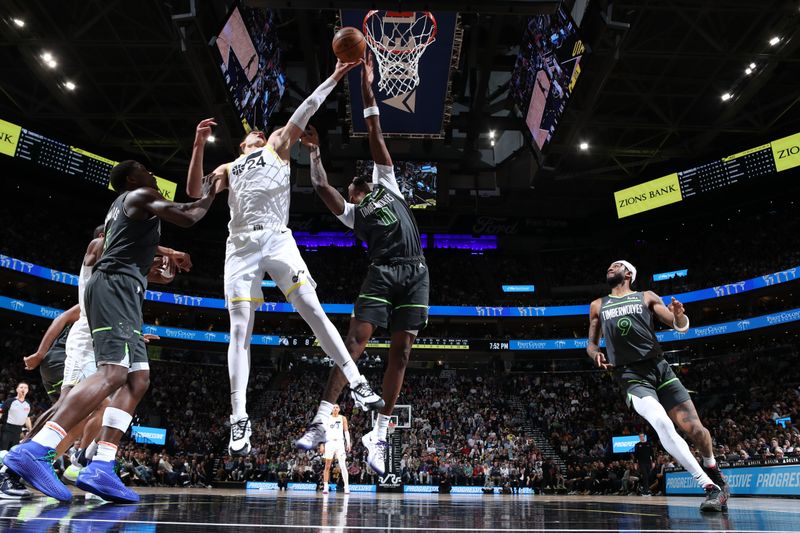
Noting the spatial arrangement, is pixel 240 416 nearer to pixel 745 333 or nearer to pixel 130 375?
pixel 130 375

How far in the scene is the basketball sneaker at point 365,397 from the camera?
A: 4.19 m

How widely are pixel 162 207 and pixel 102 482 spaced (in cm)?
180

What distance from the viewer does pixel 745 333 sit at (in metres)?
26.8

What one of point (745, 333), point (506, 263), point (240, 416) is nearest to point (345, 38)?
point (240, 416)

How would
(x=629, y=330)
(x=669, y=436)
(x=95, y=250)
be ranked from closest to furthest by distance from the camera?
(x=669, y=436)
(x=95, y=250)
(x=629, y=330)

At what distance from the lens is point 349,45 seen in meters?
4.92

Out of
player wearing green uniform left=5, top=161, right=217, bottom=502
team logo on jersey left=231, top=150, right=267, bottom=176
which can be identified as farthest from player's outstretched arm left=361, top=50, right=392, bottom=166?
player wearing green uniform left=5, top=161, right=217, bottom=502

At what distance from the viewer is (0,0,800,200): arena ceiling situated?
53.1ft

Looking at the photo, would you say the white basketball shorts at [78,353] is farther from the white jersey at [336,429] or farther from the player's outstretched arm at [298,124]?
the white jersey at [336,429]

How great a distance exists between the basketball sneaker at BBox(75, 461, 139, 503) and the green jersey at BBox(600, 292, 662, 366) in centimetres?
418

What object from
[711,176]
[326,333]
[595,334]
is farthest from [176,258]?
[711,176]

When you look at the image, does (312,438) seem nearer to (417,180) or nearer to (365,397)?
(365,397)

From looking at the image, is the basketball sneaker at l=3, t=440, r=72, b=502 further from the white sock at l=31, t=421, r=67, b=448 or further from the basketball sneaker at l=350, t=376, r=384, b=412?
the basketball sneaker at l=350, t=376, r=384, b=412

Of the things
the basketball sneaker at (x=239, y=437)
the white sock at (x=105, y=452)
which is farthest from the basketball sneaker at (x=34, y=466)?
the basketball sneaker at (x=239, y=437)
